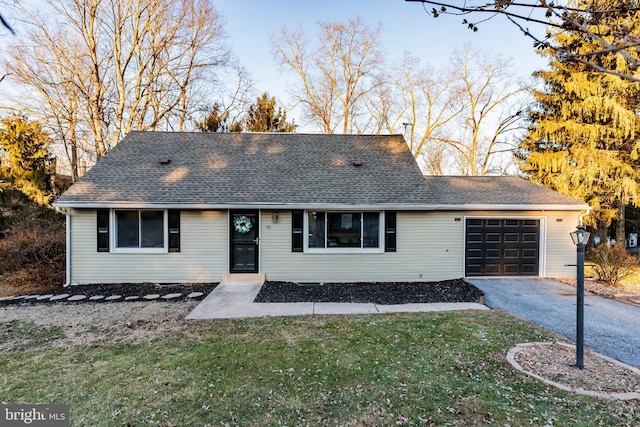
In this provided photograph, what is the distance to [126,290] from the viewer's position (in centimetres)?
795

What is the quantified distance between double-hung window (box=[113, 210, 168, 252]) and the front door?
1836 mm

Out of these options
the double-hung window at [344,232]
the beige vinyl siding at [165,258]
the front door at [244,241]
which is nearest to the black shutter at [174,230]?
the beige vinyl siding at [165,258]

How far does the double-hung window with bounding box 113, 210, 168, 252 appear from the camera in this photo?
8.55 metres

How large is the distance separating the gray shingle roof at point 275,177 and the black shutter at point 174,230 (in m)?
0.38

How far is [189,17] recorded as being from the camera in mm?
16859

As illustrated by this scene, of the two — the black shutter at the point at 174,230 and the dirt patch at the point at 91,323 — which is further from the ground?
the black shutter at the point at 174,230

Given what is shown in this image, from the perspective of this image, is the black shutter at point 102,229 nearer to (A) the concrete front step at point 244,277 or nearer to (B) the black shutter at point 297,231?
(A) the concrete front step at point 244,277

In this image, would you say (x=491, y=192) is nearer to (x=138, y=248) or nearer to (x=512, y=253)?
(x=512, y=253)

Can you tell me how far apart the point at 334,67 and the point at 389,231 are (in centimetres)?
1631

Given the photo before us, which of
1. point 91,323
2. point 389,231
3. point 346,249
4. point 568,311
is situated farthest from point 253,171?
point 568,311

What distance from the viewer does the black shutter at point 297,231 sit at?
8.72m

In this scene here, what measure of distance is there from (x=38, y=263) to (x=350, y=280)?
30.4ft

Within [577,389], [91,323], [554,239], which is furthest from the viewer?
[554,239]

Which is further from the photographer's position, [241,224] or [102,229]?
[241,224]
